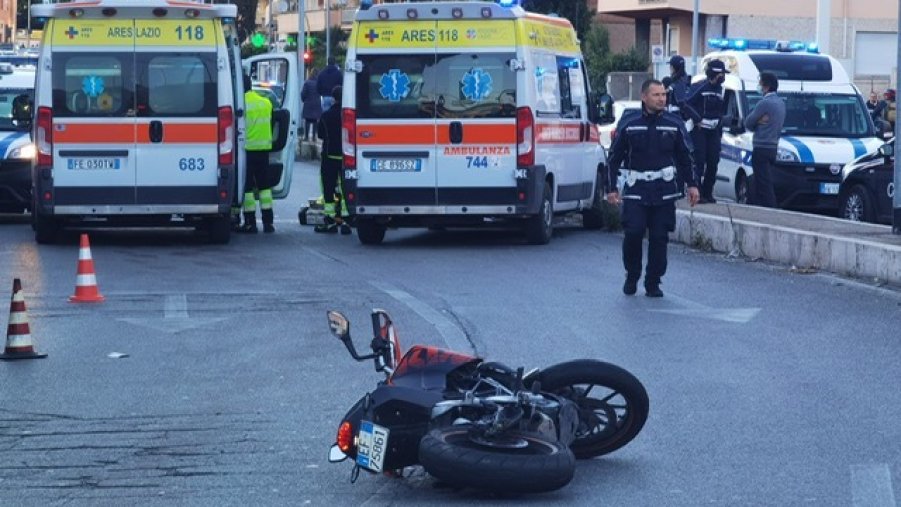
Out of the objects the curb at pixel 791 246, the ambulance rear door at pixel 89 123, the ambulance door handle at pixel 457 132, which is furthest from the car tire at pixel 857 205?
the ambulance rear door at pixel 89 123

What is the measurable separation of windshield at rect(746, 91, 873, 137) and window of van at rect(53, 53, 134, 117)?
9991 millimetres

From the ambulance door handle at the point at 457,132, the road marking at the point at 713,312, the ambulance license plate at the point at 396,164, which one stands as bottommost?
the road marking at the point at 713,312

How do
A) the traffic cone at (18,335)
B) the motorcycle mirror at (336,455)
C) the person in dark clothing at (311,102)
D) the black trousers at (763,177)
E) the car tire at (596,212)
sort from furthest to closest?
1. the person in dark clothing at (311,102)
2. the black trousers at (763,177)
3. the car tire at (596,212)
4. the traffic cone at (18,335)
5. the motorcycle mirror at (336,455)

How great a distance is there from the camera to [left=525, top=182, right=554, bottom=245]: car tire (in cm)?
1919

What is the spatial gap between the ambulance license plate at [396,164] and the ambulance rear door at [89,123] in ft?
8.27

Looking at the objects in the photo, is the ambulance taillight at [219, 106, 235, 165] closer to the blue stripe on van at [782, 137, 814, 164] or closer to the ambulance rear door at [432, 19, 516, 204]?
the ambulance rear door at [432, 19, 516, 204]

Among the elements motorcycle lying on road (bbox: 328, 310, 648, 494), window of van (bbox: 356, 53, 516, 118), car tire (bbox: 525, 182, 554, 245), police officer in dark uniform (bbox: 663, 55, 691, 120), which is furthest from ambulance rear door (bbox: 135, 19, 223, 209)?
motorcycle lying on road (bbox: 328, 310, 648, 494)

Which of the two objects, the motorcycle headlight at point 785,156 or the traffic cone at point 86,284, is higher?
the motorcycle headlight at point 785,156

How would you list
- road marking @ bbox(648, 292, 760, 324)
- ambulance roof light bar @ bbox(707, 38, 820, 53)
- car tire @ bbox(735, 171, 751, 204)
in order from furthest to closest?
ambulance roof light bar @ bbox(707, 38, 820, 53) < car tire @ bbox(735, 171, 751, 204) < road marking @ bbox(648, 292, 760, 324)

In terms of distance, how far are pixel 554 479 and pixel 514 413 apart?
12.5 inches

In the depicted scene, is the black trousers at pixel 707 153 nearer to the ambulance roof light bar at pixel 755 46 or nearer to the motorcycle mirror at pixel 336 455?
the ambulance roof light bar at pixel 755 46

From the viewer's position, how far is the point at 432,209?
18.9 m

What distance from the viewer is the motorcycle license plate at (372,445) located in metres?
7.14

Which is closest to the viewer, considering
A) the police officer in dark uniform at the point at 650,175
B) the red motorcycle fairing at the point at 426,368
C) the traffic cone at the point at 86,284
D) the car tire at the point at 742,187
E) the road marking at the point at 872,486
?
the road marking at the point at 872,486
